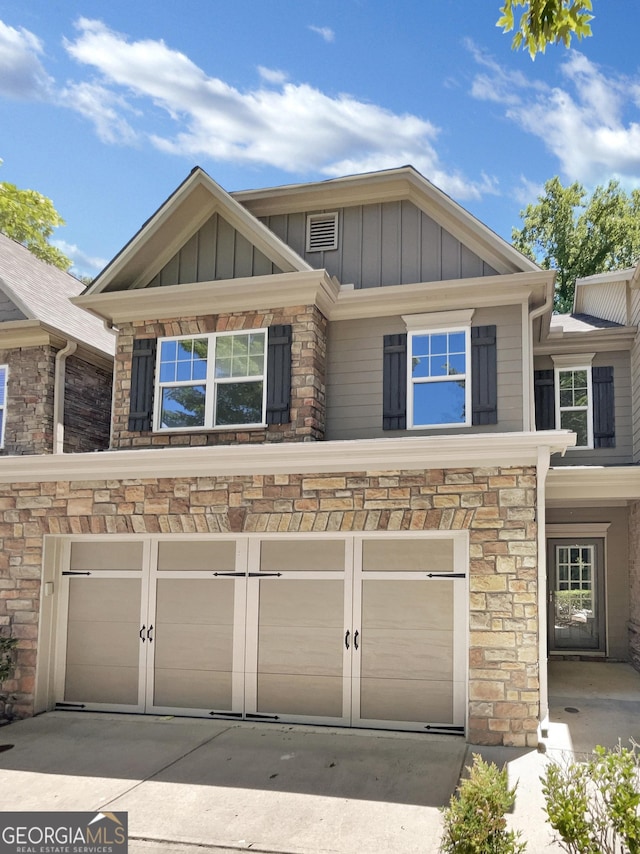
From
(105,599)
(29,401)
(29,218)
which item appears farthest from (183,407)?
(29,218)

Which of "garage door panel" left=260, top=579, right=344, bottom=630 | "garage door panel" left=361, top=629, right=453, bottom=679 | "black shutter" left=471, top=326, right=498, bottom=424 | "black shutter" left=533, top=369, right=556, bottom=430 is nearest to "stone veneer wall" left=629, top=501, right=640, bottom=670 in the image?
"black shutter" left=533, top=369, right=556, bottom=430

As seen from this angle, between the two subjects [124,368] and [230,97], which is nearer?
[124,368]

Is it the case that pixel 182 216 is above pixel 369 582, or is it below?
above

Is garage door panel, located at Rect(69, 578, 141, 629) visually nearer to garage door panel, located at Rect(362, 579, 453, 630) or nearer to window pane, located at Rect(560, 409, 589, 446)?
garage door panel, located at Rect(362, 579, 453, 630)

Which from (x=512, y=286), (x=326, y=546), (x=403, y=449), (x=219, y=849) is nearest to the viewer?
(x=219, y=849)

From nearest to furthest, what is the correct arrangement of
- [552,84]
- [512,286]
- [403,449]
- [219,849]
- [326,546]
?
1. [219,849]
2. [403,449]
3. [326,546]
4. [512,286]
5. [552,84]

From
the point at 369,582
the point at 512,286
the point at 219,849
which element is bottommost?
the point at 219,849

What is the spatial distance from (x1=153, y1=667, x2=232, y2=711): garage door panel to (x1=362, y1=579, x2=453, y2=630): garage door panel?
194cm

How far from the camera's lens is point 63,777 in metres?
6.63

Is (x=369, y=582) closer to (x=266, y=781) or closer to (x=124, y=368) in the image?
(x=266, y=781)

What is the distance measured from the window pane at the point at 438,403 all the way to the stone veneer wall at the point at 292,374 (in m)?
1.39

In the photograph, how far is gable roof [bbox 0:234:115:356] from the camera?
12.5 m

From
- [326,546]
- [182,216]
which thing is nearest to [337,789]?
[326,546]

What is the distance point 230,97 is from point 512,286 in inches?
550
